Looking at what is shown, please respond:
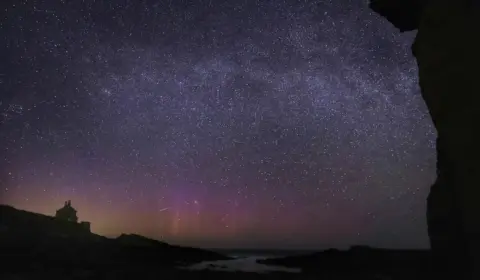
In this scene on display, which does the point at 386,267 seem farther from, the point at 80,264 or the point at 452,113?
the point at 80,264

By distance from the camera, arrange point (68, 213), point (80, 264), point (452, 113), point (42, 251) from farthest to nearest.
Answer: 1. point (68, 213)
2. point (42, 251)
3. point (80, 264)
4. point (452, 113)

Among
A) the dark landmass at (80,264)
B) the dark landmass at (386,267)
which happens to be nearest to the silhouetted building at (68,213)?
the dark landmass at (80,264)

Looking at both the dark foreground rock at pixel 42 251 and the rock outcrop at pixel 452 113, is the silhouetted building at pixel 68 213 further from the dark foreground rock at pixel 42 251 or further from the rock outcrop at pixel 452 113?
the rock outcrop at pixel 452 113

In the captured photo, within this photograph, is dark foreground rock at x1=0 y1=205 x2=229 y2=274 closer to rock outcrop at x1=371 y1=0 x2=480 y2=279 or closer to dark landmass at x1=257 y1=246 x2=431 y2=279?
dark landmass at x1=257 y1=246 x2=431 y2=279

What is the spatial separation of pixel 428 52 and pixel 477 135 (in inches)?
181

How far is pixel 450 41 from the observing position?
42.9 ft

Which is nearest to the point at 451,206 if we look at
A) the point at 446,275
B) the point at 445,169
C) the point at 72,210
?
the point at 445,169

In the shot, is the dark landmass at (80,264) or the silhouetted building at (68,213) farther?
the silhouetted building at (68,213)

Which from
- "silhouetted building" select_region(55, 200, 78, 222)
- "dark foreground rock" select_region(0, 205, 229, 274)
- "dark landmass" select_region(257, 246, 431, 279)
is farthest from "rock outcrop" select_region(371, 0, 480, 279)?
"silhouetted building" select_region(55, 200, 78, 222)

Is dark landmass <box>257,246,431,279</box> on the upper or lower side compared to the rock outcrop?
lower

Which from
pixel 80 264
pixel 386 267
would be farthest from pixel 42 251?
pixel 386 267

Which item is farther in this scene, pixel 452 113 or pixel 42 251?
pixel 42 251

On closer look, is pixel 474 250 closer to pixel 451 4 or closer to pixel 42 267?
pixel 451 4

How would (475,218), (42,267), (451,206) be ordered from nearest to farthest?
1. (475,218)
2. (451,206)
3. (42,267)
